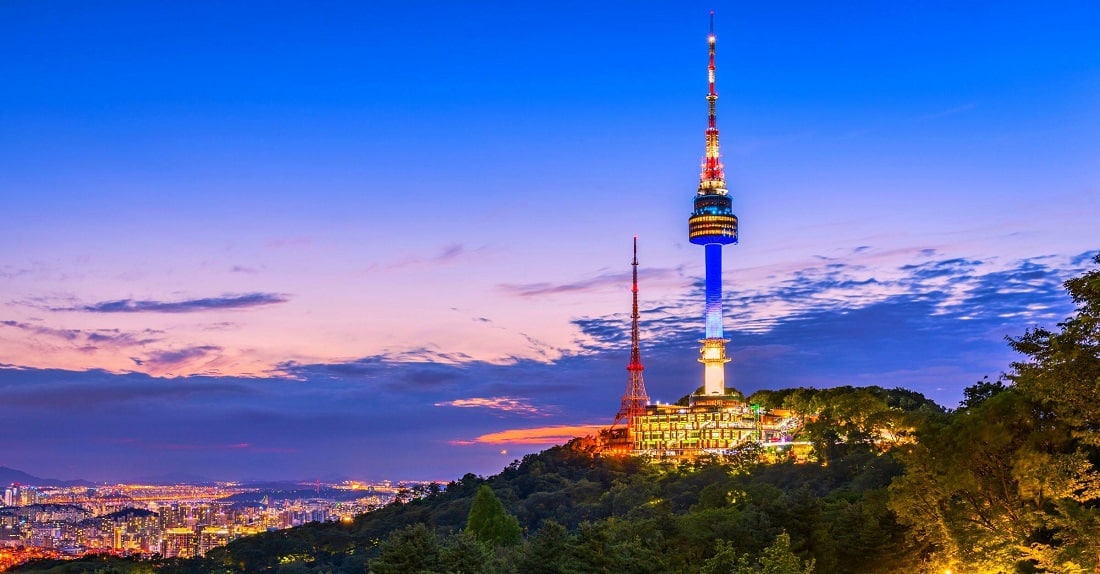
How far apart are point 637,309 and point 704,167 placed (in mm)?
23164

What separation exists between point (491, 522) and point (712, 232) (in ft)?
276

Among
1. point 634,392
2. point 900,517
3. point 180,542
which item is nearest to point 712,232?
point 634,392

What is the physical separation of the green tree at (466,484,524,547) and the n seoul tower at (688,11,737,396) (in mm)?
73806

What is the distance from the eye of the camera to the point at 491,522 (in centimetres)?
6153

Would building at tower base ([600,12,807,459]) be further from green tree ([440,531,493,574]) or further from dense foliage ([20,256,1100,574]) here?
green tree ([440,531,493,574])

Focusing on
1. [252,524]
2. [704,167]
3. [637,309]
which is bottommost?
[252,524]

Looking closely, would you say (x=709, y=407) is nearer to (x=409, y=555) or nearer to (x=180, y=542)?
(x=180, y=542)

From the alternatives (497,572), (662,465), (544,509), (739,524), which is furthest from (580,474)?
(497,572)

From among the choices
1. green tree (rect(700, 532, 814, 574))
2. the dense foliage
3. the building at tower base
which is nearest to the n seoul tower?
the building at tower base

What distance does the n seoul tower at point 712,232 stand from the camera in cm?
13675

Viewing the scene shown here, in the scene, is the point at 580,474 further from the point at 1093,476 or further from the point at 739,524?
the point at 1093,476

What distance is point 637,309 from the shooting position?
13462 centimetres

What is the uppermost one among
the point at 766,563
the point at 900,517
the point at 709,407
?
the point at 709,407

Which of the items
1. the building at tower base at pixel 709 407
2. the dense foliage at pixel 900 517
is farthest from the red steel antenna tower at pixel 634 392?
the dense foliage at pixel 900 517
